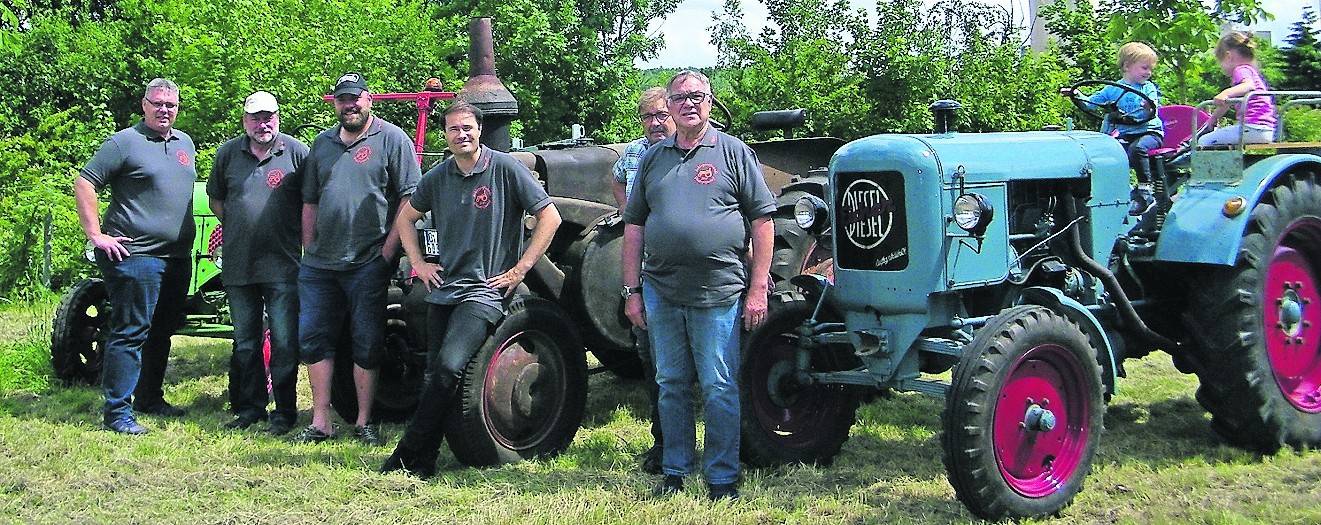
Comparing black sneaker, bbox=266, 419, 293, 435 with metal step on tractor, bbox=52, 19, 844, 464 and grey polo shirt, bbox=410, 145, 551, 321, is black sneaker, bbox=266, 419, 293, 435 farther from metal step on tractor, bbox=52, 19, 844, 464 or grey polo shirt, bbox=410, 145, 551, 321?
grey polo shirt, bbox=410, 145, 551, 321

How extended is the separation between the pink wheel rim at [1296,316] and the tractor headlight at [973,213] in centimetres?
165

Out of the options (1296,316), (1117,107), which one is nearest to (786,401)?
(1117,107)

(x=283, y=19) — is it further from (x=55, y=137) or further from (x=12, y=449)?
(x=12, y=449)

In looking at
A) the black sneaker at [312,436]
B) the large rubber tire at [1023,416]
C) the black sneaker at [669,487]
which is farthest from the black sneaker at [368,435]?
the large rubber tire at [1023,416]

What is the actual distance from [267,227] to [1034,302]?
11.6 feet

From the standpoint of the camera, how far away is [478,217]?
5.13 metres

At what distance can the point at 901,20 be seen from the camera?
45.3 ft

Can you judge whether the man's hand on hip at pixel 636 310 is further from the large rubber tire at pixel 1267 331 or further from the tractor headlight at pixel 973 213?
the large rubber tire at pixel 1267 331

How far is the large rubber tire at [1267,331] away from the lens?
5.29 m

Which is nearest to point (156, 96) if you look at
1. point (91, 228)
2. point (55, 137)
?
point (91, 228)

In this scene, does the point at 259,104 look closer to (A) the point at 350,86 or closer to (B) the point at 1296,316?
(A) the point at 350,86

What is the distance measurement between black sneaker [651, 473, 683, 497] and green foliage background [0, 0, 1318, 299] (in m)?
7.09

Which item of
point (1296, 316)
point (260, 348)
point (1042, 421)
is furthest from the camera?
point (260, 348)

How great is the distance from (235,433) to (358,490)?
1.48 meters
